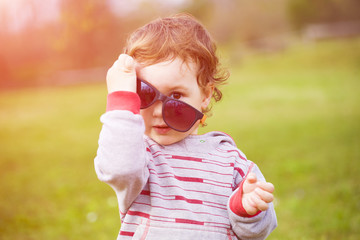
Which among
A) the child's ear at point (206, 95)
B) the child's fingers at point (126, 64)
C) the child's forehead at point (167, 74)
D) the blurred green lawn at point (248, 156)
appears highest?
the child's fingers at point (126, 64)

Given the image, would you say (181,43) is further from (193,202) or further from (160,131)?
(193,202)

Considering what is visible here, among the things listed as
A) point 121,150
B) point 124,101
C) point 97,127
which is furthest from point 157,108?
point 97,127

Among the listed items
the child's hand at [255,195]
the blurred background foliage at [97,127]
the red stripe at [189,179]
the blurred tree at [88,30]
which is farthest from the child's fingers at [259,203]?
the blurred tree at [88,30]

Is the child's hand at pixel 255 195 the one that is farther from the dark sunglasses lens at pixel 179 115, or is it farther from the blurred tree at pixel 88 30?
the blurred tree at pixel 88 30

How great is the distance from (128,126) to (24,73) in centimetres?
1428

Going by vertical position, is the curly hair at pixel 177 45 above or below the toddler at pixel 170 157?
above

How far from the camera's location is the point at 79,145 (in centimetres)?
805

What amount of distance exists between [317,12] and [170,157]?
73.6ft

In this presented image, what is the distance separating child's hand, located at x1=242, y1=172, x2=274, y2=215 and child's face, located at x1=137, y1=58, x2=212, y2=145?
41 centimetres

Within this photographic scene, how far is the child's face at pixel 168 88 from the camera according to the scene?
1.89m

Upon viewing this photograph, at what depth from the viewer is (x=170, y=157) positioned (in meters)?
1.95

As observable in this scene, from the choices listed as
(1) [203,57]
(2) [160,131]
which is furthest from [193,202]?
(1) [203,57]

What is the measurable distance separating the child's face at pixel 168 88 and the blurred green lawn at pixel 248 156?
4.02 ft

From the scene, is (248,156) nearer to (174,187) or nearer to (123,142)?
(174,187)
